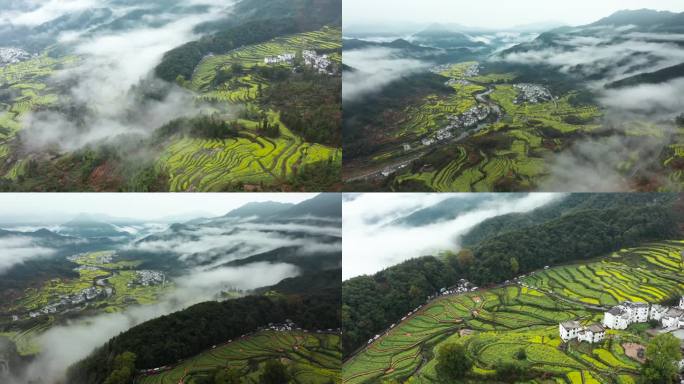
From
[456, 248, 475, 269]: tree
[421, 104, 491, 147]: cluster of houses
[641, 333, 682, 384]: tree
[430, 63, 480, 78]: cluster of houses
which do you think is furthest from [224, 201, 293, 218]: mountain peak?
[641, 333, 682, 384]: tree

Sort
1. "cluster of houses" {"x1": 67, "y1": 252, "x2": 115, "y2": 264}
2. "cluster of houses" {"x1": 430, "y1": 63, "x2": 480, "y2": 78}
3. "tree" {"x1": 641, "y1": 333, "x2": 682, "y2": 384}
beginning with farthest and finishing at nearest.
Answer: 1. "cluster of houses" {"x1": 430, "y1": 63, "x2": 480, "y2": 78}
2. "cluster of houses" {"x1": 67, "y1": 252, "x2": 115, "y2": 264}
3. "tree" {"x1": 641, "y1": 333, "x2": 682, "y2": 384}

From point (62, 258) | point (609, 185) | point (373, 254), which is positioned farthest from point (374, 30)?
point (62, 258)

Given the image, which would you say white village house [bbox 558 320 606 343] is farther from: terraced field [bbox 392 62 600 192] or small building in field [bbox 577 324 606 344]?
terraced field [bbox 392 62 600 192]

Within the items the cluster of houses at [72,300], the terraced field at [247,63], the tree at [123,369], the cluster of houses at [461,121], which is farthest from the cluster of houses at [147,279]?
the cluster of houses at [461,121]

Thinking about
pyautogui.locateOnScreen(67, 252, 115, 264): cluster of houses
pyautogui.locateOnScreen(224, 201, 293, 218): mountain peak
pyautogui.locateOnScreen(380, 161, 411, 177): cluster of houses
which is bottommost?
pyautogui.locateOnScreen(67, 252, 115, 264): cluster of houses

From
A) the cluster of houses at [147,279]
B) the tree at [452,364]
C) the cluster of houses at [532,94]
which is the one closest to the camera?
the tree at [452,364]

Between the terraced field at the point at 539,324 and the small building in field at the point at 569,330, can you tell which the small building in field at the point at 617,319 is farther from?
the small building in field at the point at 569,330

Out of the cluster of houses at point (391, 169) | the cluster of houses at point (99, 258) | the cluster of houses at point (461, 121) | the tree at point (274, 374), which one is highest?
the cluster of houses at point (461, 121)

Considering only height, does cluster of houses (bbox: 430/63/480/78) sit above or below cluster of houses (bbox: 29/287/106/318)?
above
